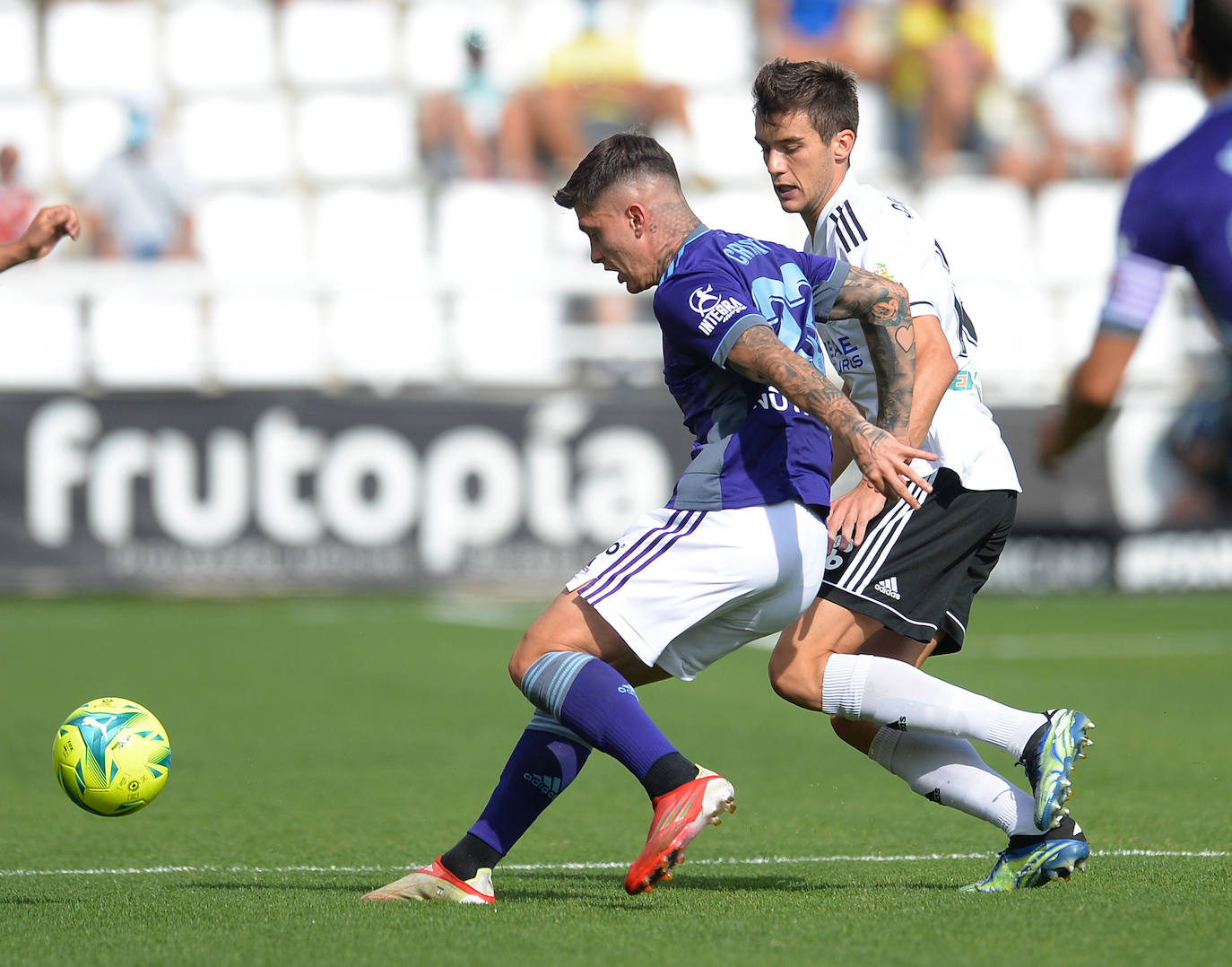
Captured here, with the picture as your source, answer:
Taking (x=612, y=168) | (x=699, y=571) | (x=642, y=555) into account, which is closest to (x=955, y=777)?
(x=699, y=571)

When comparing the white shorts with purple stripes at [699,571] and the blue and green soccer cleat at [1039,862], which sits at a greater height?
the white shorts with purple stripes at [699,571]

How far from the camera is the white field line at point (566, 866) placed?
501 centimetres

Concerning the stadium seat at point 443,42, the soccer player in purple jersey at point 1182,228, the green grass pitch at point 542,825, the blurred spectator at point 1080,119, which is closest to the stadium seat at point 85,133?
the stadium seat at point 443,42

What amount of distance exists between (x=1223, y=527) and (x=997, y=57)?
20.0 feet

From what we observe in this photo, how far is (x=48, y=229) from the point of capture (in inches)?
207

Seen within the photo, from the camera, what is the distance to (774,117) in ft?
16.0

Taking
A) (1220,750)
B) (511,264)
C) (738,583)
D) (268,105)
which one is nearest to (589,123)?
(511,264)

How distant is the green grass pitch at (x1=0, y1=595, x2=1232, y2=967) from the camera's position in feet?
12.8

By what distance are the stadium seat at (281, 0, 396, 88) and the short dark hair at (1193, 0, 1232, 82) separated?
14692 millimetres

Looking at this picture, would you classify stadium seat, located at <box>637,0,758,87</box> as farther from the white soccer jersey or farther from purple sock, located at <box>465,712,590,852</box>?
purple sock, located at <box>465,712,590,852</box>

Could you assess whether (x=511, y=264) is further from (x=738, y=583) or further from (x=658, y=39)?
(x=738, y=583)

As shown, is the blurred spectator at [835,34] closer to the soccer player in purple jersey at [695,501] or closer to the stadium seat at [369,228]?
the stadium seat at [369,228]

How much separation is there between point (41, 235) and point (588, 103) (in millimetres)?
11286

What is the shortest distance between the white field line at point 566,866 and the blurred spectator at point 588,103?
11.5m
